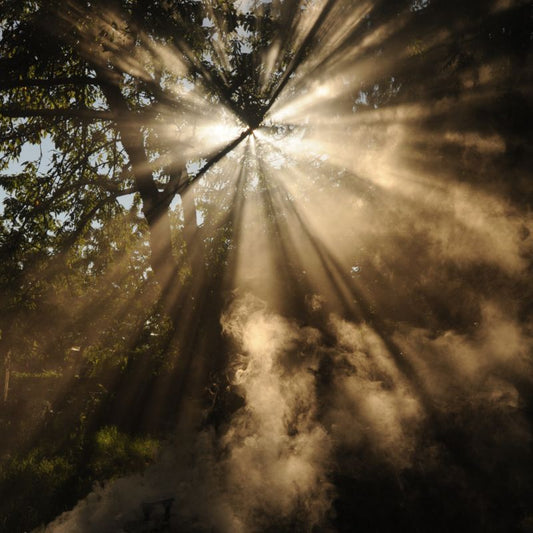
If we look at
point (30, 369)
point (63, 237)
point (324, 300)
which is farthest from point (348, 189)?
point (30, 369)

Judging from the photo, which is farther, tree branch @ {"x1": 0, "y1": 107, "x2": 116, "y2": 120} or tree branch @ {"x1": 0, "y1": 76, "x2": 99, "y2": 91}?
tree branch @ {"x1": 0, "y1": 107, "x2": 116, "y2": 120}

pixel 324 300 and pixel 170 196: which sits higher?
pixel 170 196

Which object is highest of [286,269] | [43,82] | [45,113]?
[43,82]

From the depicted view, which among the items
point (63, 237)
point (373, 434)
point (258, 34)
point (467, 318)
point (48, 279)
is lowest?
point (373, 434)

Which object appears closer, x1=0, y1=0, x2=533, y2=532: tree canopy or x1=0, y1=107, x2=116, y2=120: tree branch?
x1=0, y1=0, x2=533, y2=532: tree canopy

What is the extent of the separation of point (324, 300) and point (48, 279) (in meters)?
4.81

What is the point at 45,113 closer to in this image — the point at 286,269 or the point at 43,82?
the point at 43,82

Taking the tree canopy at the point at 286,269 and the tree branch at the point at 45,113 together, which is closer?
the tree canopy at the point at 286,269

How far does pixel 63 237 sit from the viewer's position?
5430mm

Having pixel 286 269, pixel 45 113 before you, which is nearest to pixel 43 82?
pixel 45 113

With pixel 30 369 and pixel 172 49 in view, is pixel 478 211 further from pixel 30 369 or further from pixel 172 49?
pixel 30 369

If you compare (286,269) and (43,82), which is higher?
(43,82)

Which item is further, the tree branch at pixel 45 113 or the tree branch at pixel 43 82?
the tree branch at pixel 45 113

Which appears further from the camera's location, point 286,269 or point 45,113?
point 286,269
